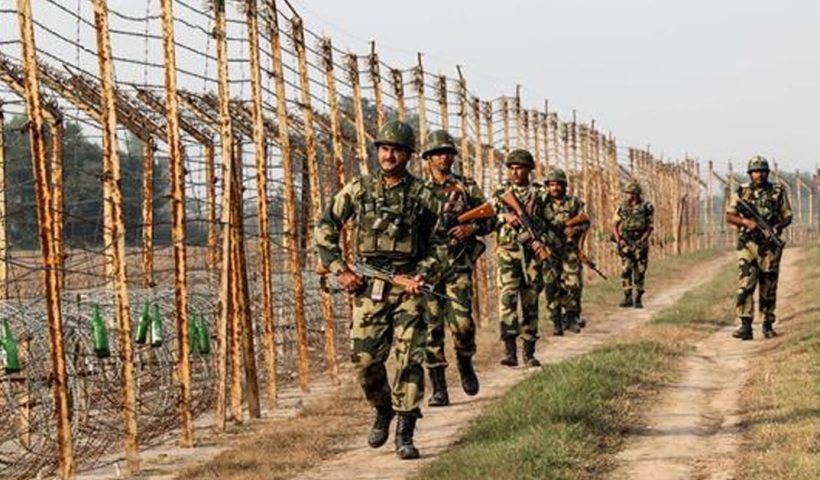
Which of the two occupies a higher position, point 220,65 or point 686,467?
point 220,65

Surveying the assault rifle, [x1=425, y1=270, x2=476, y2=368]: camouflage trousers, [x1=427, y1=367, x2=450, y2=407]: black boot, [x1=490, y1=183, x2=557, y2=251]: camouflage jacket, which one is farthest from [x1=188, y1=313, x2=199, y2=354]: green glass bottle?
the assault rifle

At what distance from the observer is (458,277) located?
33.4 feet

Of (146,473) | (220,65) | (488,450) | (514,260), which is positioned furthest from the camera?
(514,260)

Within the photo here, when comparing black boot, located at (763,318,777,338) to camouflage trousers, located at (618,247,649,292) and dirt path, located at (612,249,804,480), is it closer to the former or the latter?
dirt path, located at (612,249,804,480)

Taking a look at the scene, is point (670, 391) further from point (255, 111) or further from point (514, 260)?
point (255, 111)

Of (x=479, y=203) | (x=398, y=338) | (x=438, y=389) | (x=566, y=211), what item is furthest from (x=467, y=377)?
(x=566, y=211)

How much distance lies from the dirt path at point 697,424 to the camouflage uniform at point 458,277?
1.79 metres

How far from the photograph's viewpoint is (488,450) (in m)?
7.35

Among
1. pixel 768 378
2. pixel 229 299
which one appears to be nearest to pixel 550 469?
pixel 229 299

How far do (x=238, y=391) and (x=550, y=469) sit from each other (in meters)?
3.58

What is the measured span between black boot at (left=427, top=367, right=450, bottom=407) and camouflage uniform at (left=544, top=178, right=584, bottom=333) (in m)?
4.43

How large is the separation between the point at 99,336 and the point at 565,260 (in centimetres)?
883

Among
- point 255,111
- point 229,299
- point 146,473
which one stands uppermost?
point 255,111

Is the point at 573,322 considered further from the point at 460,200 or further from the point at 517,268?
the point at 460,200
